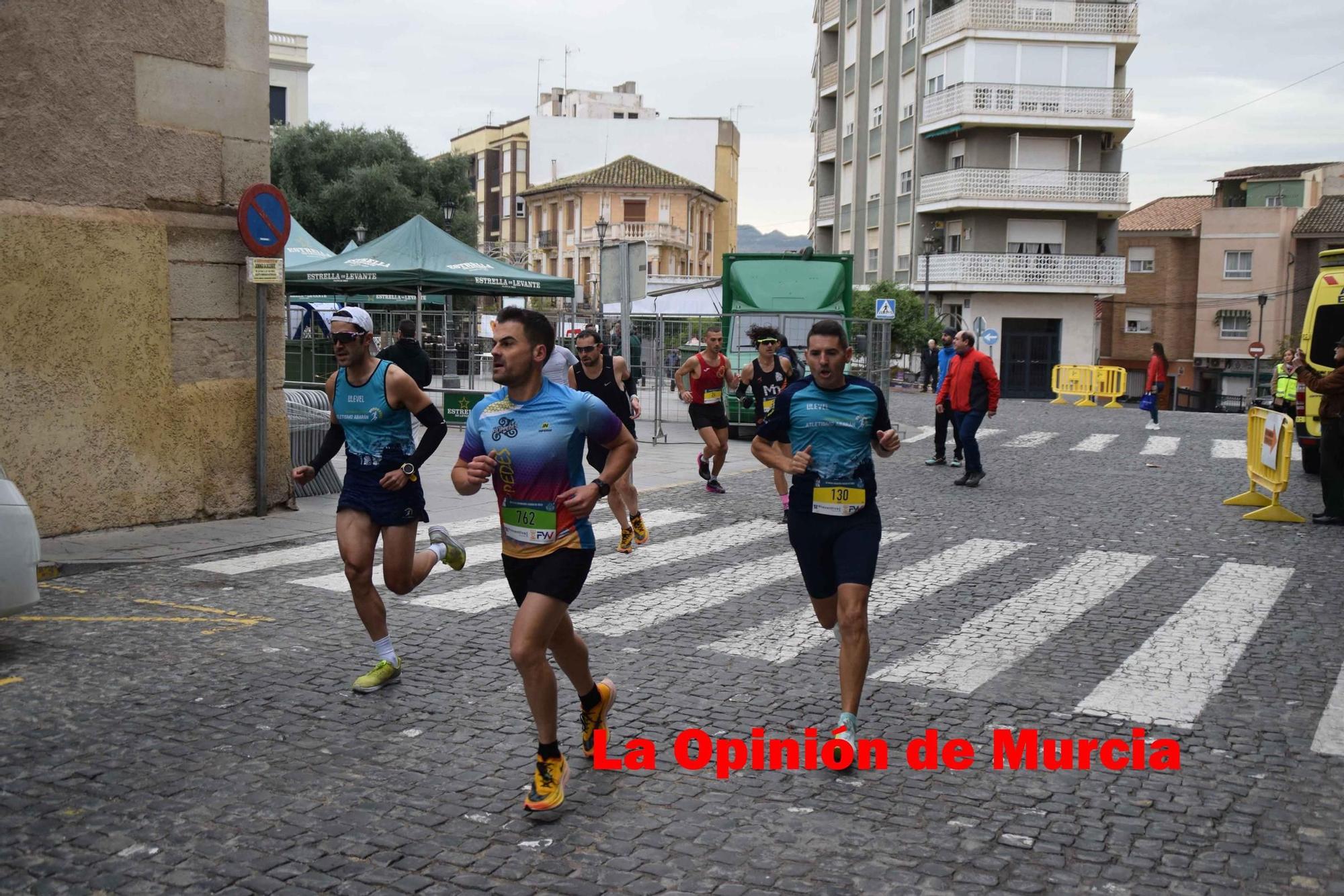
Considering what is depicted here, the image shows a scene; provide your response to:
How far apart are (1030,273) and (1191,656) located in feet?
145

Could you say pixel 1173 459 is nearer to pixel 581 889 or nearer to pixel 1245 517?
pixel 1245 517

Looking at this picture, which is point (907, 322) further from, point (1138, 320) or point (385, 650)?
point (385, 650)

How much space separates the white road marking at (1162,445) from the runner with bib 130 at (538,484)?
16210 mm

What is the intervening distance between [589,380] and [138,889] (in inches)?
281

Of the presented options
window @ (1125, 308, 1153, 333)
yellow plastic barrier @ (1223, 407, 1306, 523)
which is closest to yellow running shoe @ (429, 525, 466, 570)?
yellow plastic barrier @ (1223, 407, 1306, 523)

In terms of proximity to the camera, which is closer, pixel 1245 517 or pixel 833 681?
pixel 833 681

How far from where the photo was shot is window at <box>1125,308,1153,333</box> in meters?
60.2

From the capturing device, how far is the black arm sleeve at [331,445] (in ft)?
21.2

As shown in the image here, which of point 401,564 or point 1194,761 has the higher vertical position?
point 401,564

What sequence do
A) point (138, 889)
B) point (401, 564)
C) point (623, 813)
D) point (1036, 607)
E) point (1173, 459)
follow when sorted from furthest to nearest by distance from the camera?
1. point (1173, 459)
2. point (1036, 607)
3. point (401, 564)
4. point (623, 813)
5. point (138, 889)

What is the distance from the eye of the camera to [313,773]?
4.95m

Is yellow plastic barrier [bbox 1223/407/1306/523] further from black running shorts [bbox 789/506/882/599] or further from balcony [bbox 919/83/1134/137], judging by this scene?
balcony [bbox 919/83/1134/137]

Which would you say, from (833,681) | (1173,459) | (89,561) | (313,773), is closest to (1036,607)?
(833,681)

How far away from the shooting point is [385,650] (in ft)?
20.5
